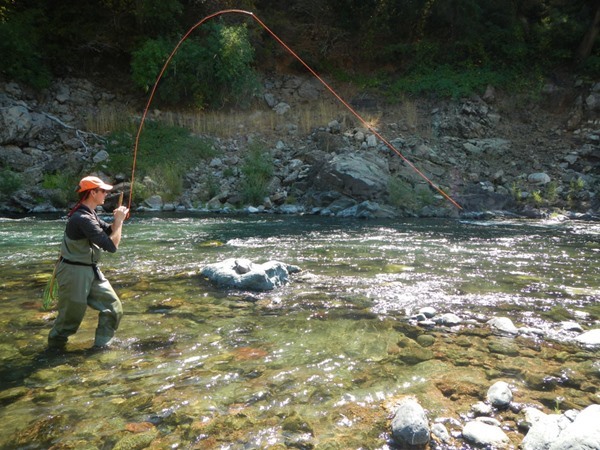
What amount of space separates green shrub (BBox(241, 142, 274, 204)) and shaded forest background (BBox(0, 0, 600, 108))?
4529 millimetres

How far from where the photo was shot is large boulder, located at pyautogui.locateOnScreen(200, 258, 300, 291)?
6.38m

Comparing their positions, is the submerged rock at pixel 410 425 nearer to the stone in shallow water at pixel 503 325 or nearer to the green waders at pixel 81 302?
the stone in shallow water at pixel 503 325

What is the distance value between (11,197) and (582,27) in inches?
909

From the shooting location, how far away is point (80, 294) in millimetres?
4348

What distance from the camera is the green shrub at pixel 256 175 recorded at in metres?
15.8

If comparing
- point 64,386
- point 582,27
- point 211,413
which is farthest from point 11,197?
point 582,27

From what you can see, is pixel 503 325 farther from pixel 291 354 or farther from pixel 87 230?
pixel 87 230

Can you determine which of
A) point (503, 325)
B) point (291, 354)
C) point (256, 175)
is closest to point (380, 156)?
point (256, 175)

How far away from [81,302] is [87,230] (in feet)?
2.28

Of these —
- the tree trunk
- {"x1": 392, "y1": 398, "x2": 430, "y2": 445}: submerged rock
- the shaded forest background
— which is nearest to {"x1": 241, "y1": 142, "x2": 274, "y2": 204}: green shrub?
the shaded forest background

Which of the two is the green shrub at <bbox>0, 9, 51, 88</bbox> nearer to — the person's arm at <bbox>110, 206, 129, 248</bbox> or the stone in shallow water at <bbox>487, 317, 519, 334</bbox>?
the person's arm at <bbox>110, 206, 129, 248</bbox>

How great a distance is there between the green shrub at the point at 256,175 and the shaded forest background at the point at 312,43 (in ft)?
14.9

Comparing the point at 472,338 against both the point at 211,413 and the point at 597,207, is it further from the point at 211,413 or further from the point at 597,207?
the point at 597,207

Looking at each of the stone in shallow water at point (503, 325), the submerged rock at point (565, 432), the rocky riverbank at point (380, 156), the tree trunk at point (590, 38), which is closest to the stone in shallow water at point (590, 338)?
the stone in shallow water at point (503, 325)
